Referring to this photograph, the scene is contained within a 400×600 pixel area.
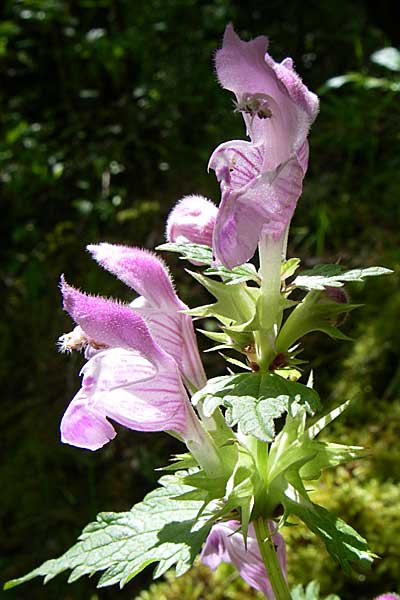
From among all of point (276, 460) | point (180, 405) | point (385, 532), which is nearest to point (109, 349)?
point (180, 405)

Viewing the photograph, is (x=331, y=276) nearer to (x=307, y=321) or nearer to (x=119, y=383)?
(x=307, y=321)

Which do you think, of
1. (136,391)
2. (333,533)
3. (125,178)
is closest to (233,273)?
(136,391)

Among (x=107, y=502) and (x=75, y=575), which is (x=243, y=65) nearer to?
(x=75, y=575)

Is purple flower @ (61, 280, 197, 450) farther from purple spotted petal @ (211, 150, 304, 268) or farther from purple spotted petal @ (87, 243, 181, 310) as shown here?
purple spotted petal @ (211, 150, 304, 268)

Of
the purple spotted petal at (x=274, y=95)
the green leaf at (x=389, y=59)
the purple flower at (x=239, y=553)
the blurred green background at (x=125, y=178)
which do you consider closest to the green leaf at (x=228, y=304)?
the purple spotted petal at (x=274, y=95)

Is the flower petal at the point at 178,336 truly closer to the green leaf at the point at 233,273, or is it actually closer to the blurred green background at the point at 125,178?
the green leaf at the point at 233,273

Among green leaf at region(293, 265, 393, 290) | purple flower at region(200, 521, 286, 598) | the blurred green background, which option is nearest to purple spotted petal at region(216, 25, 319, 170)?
green leaf at region(293, 265, 393, 290)

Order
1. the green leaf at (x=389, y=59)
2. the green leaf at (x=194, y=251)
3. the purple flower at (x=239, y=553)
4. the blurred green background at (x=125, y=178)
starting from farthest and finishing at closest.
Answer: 1. the blurred green background at (x=125, y=178)
2. the green leaf at (x=389, y=59)
3. the purple flower at (x=239, y=553)
4. the green leaf at (x=194, y=251)
